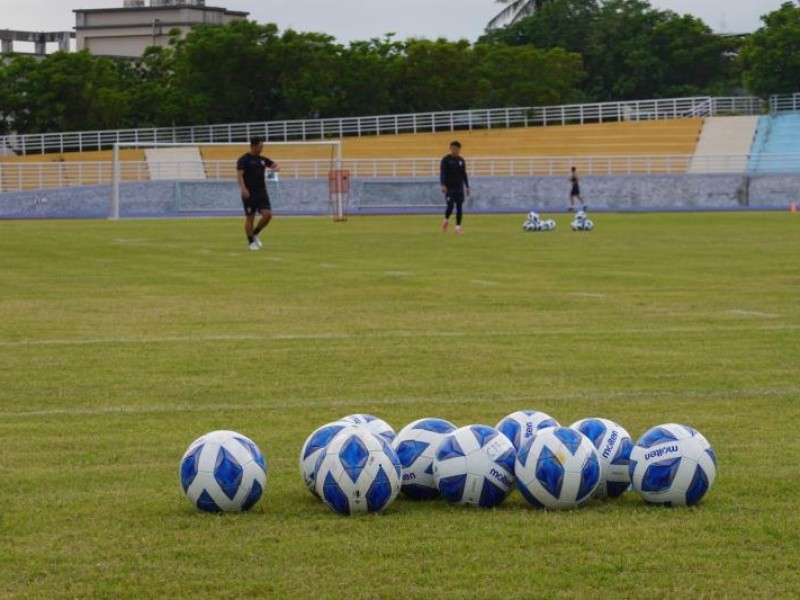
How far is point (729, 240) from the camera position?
3109cm

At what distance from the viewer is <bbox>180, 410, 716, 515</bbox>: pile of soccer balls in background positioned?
6746mm

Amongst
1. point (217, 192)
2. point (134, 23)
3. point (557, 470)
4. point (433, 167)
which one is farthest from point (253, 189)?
point (134, 23)

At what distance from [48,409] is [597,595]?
17.3 ft

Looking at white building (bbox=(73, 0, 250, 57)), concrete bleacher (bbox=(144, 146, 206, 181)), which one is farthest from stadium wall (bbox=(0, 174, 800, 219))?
white building (bbox=(73, 0, 250, 57))

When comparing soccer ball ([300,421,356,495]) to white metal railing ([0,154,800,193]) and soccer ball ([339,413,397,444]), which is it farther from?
white metal railing ([0,154,800,193])

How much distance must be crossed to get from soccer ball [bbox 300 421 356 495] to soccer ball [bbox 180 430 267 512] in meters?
0.19

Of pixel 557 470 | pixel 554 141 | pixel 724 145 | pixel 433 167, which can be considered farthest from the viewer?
pixel 554 141

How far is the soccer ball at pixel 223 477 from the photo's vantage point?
6.82 meters

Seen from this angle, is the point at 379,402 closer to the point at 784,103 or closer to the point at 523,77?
the point at 784,103

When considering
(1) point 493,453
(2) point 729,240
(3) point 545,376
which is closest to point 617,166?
(2) point 729,240

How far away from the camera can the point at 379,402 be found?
10.1 meters

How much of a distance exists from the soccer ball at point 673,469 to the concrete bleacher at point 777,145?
60.0m

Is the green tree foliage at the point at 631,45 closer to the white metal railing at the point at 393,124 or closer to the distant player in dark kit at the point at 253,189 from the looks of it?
the white metal railing at the point at 393,124

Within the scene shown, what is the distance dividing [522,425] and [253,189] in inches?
870
